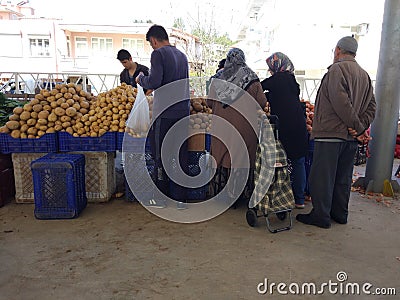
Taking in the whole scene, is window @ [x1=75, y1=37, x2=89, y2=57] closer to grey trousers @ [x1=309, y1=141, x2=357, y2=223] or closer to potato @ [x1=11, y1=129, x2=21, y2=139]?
potato @ [x1=11, y1=129, x2=21, y2=139]

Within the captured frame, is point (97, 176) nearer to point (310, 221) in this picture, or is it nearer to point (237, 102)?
point (237, 102)

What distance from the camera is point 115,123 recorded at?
359cm

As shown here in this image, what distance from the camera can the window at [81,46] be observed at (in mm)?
22219

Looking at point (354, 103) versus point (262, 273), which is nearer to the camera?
point (262, 273)

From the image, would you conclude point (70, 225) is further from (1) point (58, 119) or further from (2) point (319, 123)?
(2) point (319, 123)

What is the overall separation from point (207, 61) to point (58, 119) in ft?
30.3

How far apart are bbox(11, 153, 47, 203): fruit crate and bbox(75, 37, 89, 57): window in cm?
2043

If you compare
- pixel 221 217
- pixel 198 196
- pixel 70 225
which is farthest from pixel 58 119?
pixel 221 217

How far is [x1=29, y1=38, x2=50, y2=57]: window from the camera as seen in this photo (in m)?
21.6

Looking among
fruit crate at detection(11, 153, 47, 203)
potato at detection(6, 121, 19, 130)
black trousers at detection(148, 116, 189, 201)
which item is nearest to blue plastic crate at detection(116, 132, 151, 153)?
black trousers at detection(148, 116, 189, 201)

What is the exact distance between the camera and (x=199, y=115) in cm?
381

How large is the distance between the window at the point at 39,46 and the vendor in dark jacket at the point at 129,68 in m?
19.3

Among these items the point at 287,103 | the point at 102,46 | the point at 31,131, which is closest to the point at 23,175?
the point at 31,131

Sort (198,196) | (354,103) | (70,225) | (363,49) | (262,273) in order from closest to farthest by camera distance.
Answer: (262,273) < (354,103) < (70,225) < (198,196) < (363,49)
